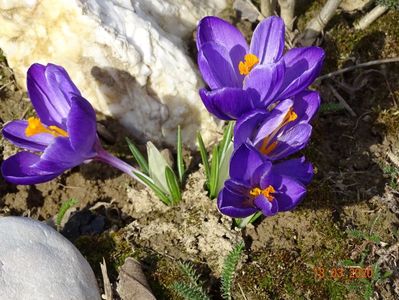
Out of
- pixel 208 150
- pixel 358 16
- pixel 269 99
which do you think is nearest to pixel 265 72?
pixel 269 99

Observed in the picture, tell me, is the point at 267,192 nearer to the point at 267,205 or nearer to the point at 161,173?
the point at 267,205

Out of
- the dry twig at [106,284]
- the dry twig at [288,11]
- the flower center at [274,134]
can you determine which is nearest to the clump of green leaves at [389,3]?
the dry twig at [288,11]

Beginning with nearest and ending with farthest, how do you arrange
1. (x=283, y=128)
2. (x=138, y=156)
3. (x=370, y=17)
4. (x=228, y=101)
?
1. (x=228, y=101)
2. (x=283, y=128)
3. (x=138, y=156)
4. (x=370, y=17)

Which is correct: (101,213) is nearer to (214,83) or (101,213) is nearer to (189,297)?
(189,297)

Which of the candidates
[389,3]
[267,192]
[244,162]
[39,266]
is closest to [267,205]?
[267,192]

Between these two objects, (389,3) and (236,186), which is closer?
(236,186)

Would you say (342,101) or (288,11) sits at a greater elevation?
(288,11)
